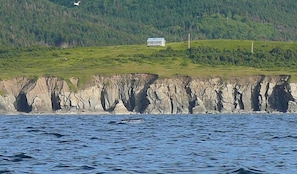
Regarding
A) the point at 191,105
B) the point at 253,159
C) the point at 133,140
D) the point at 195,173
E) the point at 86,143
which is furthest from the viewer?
the point at 191,105

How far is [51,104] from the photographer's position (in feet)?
612

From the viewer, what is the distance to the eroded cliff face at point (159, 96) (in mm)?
183500

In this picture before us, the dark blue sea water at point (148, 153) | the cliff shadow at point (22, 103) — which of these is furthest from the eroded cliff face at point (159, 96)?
the dark blue sea water at point (148, 153)

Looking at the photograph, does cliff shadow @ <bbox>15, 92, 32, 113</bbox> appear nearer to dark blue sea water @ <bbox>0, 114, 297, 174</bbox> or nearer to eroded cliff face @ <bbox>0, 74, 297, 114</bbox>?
eroded cliff face @ <bbox>0, 74, 297, 114</bbox>

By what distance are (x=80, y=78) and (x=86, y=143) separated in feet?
403

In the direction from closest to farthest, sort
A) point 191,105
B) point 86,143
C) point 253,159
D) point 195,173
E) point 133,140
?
point 195,173 → point 253,159 → point 86,143 → point 133,140 → point 191,105

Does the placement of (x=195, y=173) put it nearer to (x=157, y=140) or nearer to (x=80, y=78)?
(x=157, y=140)

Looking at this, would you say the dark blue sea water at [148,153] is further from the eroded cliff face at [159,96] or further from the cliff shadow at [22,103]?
the cliff shadow at [22,103]

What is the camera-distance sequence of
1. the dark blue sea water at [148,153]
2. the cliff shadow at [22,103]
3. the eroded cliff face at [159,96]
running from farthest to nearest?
the cliff shadow at [22,103], the eroded cliff face at [159,96], the dark blue sea water at [148,153]

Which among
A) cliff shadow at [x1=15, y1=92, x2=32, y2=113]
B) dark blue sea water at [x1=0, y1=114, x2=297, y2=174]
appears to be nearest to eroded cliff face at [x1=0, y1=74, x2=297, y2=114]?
cliff shadow at [x1=15, y1=92, x2=32, y2=113]

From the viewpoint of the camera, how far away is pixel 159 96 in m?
184

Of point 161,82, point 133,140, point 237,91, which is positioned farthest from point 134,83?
point 133,140

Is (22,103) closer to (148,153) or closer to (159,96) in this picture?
(159,96)

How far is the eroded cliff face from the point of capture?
18350cm
